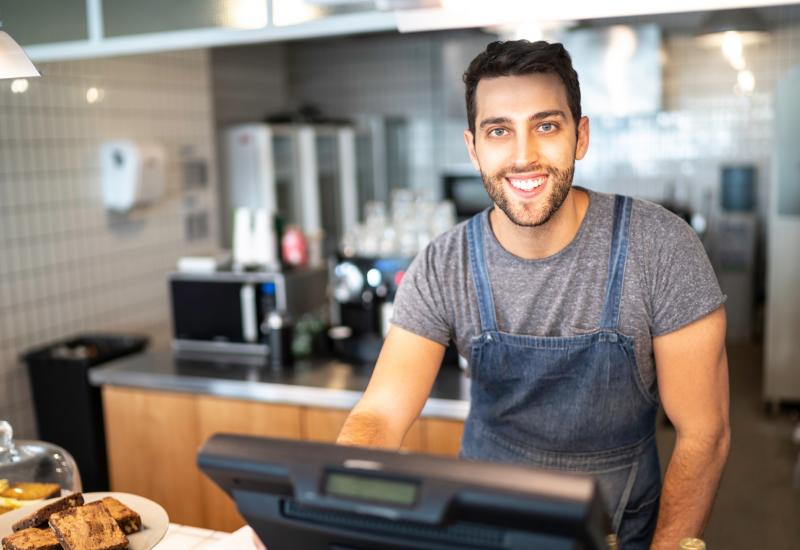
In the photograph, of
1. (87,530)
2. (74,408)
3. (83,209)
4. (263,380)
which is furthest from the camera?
(83,209)

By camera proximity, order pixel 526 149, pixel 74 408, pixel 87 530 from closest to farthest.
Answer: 1. pixel 87 530
2. pixel 526 149
3. pixel 74 408

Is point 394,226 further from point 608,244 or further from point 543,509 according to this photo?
point 543,509

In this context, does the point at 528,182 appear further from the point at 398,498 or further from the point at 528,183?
the point at 398,498

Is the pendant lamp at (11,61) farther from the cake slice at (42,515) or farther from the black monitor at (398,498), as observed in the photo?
the black monitor at (398,498)

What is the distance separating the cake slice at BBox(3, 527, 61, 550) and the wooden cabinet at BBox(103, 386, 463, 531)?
4.87 feet

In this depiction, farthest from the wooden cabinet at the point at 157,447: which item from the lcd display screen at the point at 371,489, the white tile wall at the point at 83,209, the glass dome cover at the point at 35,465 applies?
the lcd display screen at the point at 371,489

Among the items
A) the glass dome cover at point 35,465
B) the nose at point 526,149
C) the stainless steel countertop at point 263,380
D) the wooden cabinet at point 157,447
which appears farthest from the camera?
the wooden cabinet at point 157,447

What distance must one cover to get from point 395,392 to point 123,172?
10.4ft

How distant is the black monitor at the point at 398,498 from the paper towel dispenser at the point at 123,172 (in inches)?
146

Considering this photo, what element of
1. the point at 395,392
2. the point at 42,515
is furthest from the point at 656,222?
the point at 42,515

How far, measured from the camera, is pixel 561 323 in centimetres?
165

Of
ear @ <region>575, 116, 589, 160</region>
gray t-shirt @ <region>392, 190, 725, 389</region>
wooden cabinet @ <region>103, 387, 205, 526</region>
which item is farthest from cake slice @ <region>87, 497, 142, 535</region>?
wooden cabinet @ <region>103, 387, 205, 526</region>

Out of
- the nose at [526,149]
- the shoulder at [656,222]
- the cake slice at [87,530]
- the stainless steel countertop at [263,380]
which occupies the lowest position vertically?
the stainless steel countertop at [263,380]

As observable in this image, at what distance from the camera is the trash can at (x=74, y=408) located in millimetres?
3537
